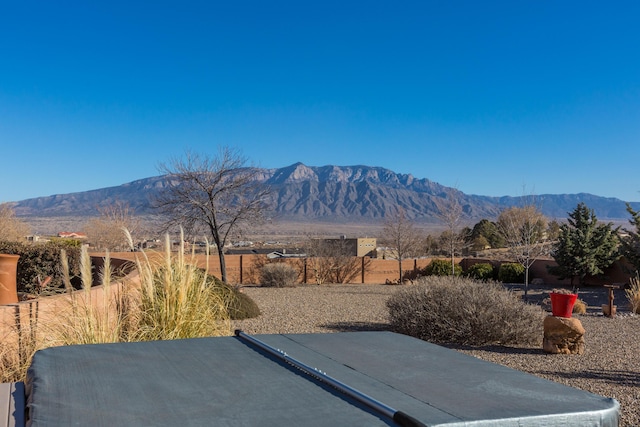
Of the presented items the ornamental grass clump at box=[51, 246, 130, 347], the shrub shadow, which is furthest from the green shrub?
the shrub shadow

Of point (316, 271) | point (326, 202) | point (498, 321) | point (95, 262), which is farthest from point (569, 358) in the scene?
point (326, 202)

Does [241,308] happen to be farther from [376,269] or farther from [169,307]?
[376,269]

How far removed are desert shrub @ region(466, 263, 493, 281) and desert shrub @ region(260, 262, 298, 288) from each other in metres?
8.58

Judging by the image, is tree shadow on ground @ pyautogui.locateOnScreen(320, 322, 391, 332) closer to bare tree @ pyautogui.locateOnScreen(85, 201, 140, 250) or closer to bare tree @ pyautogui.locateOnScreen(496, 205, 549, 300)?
bare tree @ pyautogui.locateOnScreen(496, 205, 549, 300)

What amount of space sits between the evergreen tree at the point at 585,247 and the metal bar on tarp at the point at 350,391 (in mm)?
22531

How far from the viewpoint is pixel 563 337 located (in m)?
9.91

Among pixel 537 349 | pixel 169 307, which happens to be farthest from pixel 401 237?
pixel 169 307

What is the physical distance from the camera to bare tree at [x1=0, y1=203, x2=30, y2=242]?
2736cm

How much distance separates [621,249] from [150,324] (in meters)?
20.9

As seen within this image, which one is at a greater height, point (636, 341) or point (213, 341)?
point (213, 341)

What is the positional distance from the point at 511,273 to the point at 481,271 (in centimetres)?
132

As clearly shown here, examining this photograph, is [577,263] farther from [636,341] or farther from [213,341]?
[213,341]

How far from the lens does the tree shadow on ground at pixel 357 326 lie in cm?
1230

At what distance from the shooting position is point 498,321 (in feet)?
34.6
